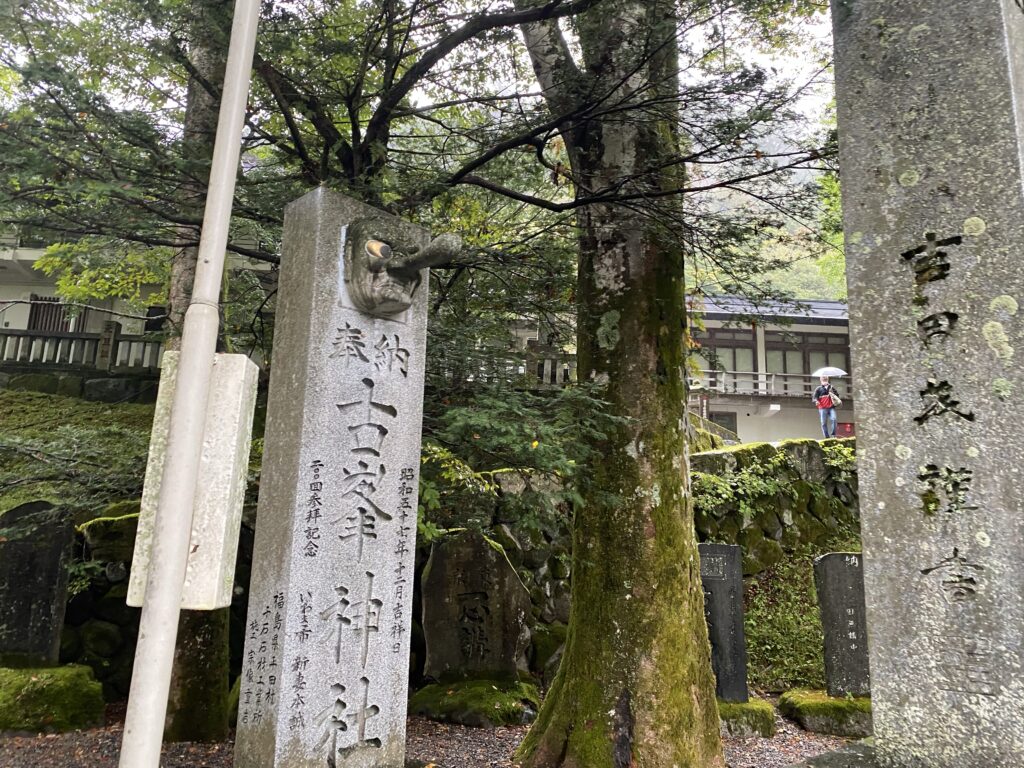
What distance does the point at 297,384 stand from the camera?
11.6ft

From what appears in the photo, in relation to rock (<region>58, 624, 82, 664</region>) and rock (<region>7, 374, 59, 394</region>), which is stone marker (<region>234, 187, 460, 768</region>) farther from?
rock (<region>7, 374, 59, 394</region>)

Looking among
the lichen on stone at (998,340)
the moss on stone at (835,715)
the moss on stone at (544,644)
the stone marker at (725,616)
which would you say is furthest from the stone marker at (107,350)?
the lichen on stone at (998,340)

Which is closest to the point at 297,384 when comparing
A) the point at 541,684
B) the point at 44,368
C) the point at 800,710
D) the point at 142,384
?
the point at 541,684

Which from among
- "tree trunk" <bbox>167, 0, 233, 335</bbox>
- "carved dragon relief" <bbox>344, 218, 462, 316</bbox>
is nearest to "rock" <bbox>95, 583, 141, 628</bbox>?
"tree trunk" <bbox>167, 0, 233, 335</bbox>

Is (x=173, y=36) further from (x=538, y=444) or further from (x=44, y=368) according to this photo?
(x=44, y=368)

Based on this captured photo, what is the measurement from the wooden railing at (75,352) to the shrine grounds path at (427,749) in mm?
7885

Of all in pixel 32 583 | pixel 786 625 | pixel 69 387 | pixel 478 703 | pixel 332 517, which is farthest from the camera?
pixel 69 387

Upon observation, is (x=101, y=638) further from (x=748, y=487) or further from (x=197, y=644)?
(x=748, y=487)

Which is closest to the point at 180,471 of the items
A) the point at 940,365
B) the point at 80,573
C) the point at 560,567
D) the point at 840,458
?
the point at 940,365

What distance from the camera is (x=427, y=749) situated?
610 cm

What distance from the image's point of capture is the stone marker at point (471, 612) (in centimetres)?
755

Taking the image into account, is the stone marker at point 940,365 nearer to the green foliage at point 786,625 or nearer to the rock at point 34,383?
the green foliage at point 786,625

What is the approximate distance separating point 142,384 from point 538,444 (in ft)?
36.4

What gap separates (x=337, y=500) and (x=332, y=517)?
91 mm
